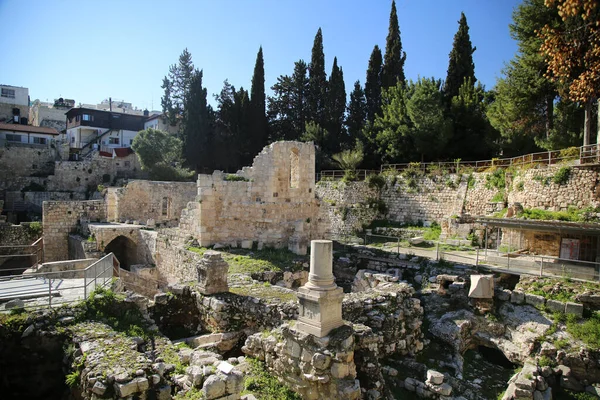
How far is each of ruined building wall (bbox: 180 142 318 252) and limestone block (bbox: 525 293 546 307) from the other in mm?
7587

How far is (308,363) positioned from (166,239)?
11037mm

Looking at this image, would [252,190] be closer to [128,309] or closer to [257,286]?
[257,286]

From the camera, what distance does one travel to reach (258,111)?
38.3 meters

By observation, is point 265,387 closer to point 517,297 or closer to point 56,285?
point 56,285

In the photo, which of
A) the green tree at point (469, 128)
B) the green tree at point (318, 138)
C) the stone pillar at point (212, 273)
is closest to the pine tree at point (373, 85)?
the green tree at point (318, 138)

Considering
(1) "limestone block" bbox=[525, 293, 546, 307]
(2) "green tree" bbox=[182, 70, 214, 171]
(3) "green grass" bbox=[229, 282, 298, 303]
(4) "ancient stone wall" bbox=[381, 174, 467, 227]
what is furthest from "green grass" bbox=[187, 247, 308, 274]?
(2) "green tree" bbox=[182, 70, 214, 171]

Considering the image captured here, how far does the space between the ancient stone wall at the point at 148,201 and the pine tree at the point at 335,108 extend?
16042mm

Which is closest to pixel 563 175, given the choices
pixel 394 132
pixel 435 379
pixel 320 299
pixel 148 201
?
pixel 435 379

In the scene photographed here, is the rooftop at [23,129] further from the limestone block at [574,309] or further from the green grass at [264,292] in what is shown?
the limestone block at [574,309]

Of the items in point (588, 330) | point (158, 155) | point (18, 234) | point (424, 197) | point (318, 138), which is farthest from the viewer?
point (318, 138)

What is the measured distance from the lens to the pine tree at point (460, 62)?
102 ft

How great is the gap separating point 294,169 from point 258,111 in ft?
77.1

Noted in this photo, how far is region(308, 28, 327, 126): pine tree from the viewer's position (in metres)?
38.3

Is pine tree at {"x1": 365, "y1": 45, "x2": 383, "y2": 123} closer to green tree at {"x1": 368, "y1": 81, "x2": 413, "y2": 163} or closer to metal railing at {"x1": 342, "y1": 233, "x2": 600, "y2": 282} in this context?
green tree at {"x1": 368, "y1": 81, "x2": 413, "y2": 163}
